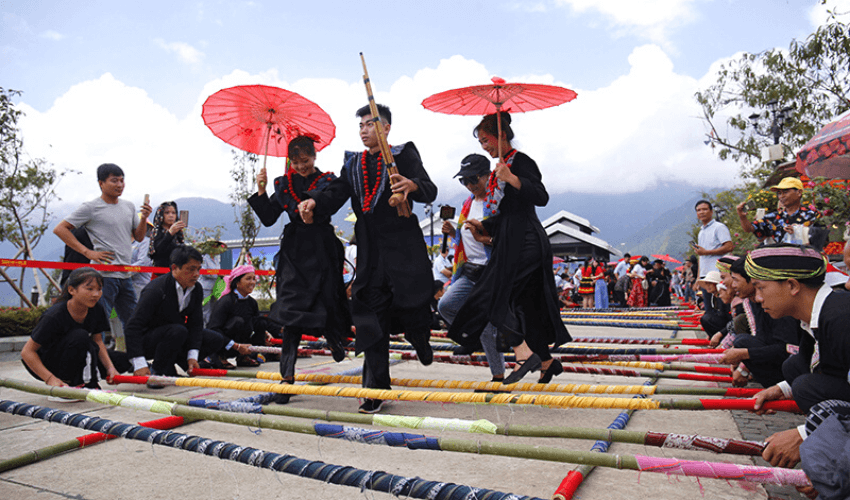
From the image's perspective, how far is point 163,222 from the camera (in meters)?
6.21

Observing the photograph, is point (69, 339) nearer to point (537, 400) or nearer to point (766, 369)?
point (537, 400)

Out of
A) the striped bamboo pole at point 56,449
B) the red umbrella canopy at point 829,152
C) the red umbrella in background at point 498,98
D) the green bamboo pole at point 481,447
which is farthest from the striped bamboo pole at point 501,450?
the red umbrella canopy at point 829,152

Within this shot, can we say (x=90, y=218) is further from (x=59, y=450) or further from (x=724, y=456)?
(x=724, y=456)

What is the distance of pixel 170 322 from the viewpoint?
443 cm

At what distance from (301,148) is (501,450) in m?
2.71

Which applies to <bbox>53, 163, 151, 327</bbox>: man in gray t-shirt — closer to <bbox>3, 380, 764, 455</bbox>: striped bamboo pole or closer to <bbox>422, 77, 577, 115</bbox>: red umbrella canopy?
<bbox>3, 380, 764, 455</bbox>: striped bamboo pole

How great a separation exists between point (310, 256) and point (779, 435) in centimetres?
288

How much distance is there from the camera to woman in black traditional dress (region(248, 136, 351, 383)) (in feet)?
12.2

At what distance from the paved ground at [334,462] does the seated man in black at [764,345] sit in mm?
355

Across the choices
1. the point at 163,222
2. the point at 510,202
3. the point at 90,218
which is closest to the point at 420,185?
the point at 510,202

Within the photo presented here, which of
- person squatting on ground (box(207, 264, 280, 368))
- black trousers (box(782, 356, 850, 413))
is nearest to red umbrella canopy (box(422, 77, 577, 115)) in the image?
black trousers (box(782, 356, 850, 413))

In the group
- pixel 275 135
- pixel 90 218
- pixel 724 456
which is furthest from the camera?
pixel 90 218

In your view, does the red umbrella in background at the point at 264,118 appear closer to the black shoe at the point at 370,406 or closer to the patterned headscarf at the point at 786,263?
the black shoe at the point at 370,406

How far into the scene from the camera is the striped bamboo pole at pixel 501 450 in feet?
5.21
